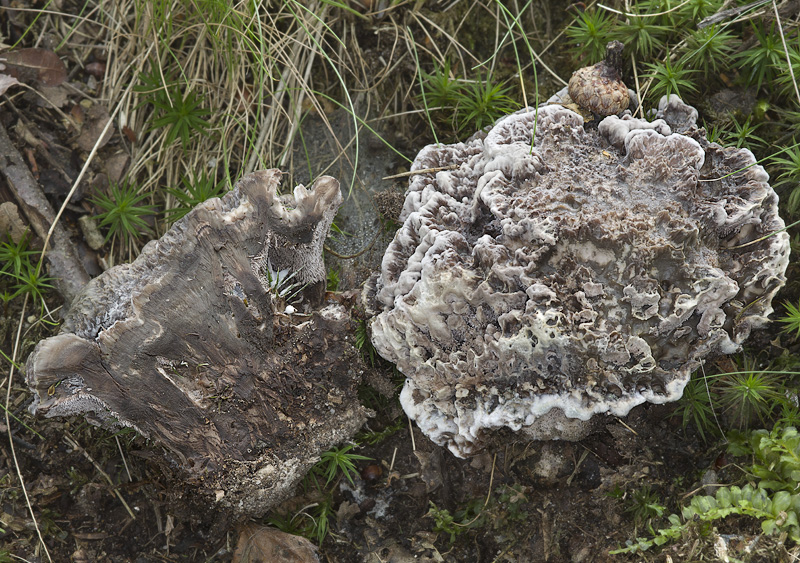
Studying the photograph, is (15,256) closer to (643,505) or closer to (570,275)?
(570,275)

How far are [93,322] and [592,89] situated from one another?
3420 millimetres

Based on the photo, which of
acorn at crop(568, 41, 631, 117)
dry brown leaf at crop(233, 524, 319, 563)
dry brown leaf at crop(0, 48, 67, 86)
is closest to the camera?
acorn at crop(568, 41, 631, 117)

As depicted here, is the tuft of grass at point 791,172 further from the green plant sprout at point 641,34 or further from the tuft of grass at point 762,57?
the green plant sprout at point 641,34

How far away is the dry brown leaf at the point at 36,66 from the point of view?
461 centimetres

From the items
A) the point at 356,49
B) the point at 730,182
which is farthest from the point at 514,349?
the point at 356,49

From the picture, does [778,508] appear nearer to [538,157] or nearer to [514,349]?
[514,349]

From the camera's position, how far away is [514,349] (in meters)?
3.32

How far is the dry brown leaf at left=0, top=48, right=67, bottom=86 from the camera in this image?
461cm

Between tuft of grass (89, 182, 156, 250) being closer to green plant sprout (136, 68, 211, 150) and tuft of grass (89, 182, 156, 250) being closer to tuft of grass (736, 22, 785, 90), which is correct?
green plant sprout (136, 68, 211, 150)

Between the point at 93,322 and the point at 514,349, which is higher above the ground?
the point at 93,322

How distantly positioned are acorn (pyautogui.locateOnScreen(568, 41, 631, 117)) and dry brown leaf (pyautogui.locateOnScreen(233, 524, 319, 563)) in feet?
11.5

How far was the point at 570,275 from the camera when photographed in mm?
3365

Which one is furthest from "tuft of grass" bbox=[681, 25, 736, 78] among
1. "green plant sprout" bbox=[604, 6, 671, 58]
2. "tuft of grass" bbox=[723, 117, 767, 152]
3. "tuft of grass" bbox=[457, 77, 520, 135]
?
"tuft of grass" bbox=[457, 77, 520, 135]

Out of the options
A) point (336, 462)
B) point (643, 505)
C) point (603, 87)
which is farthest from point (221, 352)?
point (603, 87)
